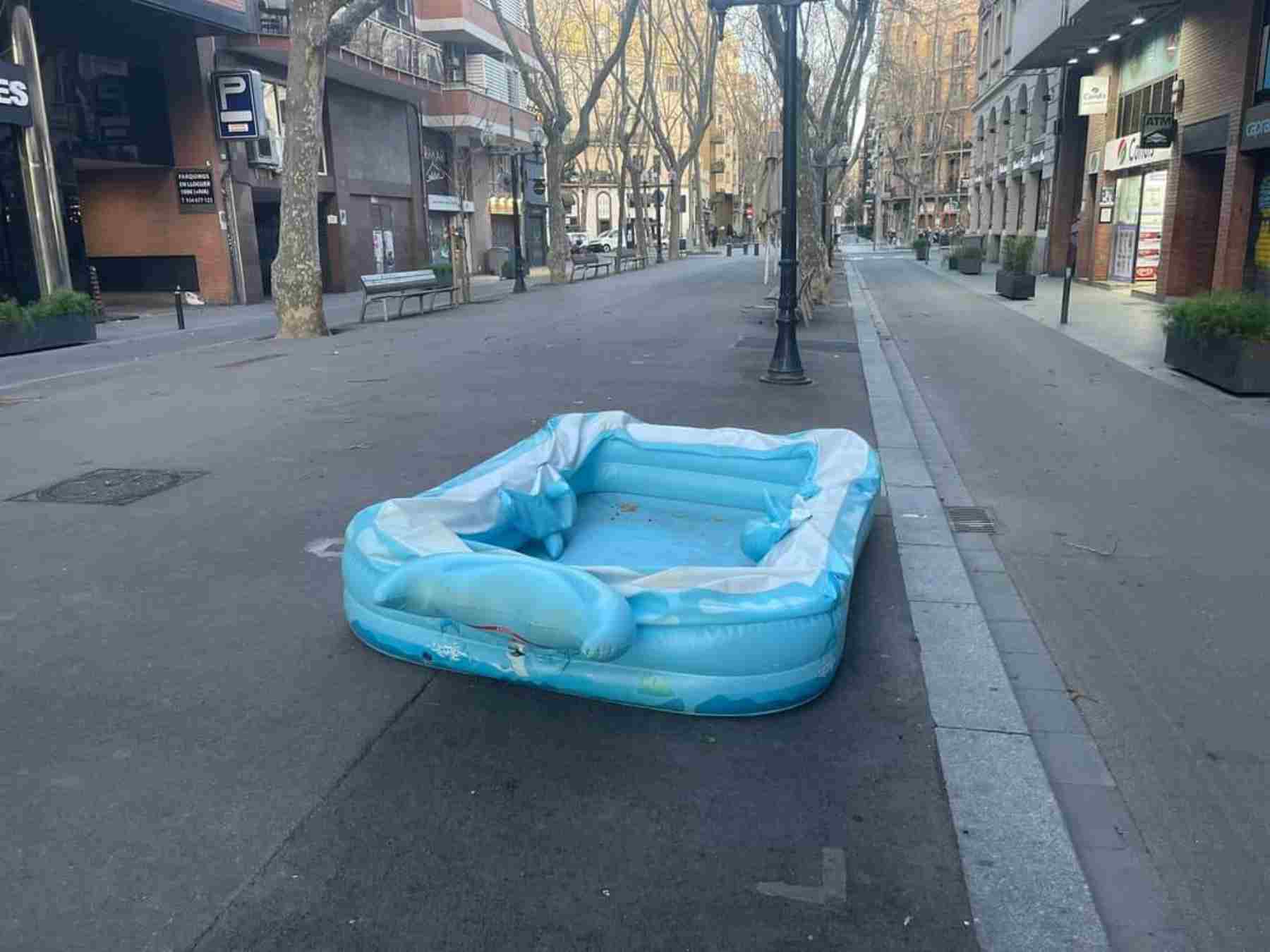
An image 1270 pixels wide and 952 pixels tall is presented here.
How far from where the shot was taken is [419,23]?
3400cm

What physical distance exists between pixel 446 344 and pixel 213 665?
12064 mm

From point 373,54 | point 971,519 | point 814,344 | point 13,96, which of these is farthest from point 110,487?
point 373,54

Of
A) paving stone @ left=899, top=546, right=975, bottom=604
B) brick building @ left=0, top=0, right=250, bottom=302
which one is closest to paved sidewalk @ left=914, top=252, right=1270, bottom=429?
paving stone @ left=899, top=546, right=975, bottom=604

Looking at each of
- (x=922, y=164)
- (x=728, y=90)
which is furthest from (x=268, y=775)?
(x=922, y=164)

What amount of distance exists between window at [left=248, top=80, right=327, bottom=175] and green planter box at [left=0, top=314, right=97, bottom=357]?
915 cm

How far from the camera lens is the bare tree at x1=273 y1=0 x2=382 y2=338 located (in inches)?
643

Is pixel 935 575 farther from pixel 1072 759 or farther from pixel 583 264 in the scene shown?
pixel 583 264

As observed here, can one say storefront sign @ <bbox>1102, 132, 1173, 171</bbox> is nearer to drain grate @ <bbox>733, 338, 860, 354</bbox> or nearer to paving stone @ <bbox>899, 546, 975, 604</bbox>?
drain grate @ <bbox>733, 338, 860, 354</bbox>

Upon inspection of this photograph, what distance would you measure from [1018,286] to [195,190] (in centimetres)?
1973

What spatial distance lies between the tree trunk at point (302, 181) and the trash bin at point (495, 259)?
2349 cm

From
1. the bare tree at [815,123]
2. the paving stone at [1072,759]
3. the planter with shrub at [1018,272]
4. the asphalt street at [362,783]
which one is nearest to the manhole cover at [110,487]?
the asphalt street at [362,783]

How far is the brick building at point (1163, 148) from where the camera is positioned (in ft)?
57.3

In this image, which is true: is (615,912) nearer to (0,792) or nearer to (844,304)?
(0,792)

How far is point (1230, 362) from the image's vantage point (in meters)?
10.4
